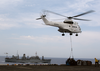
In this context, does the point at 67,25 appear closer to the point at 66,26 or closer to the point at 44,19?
the point at 66,26

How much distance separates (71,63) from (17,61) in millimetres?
112774

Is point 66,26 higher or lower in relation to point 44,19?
lower

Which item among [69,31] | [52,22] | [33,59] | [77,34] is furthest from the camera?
[33,59]

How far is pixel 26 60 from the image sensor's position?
420 feet

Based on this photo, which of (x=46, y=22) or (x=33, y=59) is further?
(x=33, y=59)

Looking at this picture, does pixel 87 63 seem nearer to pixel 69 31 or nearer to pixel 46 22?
pixel 69 31

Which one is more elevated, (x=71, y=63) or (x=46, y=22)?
(x=46, y=22)

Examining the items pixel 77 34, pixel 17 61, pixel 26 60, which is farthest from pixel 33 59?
pixel 77 34

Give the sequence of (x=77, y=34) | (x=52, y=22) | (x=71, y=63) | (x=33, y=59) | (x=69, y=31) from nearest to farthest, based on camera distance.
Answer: (x=71, y=63) → (x=52, y=22) → (x=69, y=31) → (x=77, y=34) → (x=33, y=59)

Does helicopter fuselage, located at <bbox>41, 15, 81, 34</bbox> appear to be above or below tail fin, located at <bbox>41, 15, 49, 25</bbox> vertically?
below

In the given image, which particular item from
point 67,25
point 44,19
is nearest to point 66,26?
point 67,25

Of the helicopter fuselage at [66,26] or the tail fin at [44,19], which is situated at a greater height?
the tail fin at [44,19]

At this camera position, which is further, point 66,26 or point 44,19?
point 66,26

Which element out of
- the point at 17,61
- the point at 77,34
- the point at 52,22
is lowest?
the point at 17,61
